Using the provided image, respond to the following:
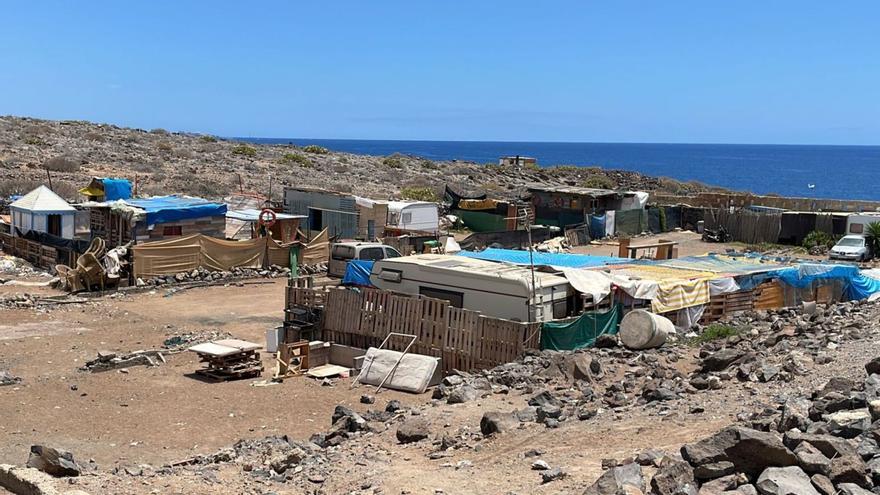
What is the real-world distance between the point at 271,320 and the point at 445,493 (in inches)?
597

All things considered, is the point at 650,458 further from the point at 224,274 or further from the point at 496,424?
the point at 224,274

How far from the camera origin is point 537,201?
160 ft

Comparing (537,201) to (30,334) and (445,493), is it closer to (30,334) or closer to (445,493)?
(30,334)

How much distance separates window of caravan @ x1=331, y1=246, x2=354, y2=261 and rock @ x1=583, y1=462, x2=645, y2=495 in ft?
73.7

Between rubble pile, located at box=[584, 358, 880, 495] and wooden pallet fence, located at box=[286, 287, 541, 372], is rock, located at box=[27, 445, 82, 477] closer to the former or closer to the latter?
rubble pile, located at box=[584, 358, 880, 495]

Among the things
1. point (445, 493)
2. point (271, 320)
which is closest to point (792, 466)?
point (445, 493)

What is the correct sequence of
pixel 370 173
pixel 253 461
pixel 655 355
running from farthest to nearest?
1. pixel 370 173
2. pixel 655 355
3. pixel 253 461

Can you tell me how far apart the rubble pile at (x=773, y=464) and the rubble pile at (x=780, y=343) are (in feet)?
14.4

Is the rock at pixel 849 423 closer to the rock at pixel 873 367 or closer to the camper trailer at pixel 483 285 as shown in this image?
the rock at pixel 873 367

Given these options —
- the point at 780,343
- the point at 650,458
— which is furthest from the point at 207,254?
the point at 650,458

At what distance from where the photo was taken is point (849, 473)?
8.29 meters

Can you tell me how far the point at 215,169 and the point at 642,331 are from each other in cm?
5054

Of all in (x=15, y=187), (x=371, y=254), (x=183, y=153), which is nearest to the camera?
(x=371, y=254)

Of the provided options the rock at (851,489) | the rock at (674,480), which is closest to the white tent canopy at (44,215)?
the rock at (674,480)
